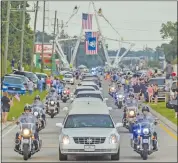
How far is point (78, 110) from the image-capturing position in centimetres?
2373

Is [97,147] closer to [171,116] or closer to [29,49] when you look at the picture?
[171,116]

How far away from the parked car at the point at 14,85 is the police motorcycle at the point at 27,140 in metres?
37.2

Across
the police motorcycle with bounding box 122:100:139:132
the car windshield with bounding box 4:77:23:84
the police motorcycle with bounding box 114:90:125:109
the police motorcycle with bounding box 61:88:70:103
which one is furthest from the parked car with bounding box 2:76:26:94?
the police motorcycle with bounding box 122:100:139:132

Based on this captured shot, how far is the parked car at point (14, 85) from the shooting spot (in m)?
59.7

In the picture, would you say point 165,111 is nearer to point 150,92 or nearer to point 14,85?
point 150,92

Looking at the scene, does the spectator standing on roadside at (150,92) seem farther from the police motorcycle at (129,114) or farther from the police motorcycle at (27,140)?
the police motorcycle at (27,140)

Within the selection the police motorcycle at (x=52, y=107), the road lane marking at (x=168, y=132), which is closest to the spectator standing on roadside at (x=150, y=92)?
the police motorcycle at (x=52, y=107)

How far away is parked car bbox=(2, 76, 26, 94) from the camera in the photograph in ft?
196

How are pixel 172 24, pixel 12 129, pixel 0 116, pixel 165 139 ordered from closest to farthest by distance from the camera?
pixel 165 139
pixel 12 129
pixel 0 116
pixel 172 24

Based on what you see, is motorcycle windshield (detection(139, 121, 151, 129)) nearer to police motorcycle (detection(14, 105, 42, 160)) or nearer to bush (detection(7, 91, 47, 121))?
police motorcycle (detection(14, 105, 42, 160))

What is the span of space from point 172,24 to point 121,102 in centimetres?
8212

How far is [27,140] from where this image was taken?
70.6ft

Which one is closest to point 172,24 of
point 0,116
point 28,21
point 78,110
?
point 28,21

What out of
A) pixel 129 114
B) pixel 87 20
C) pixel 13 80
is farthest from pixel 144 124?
pixel 87 20
